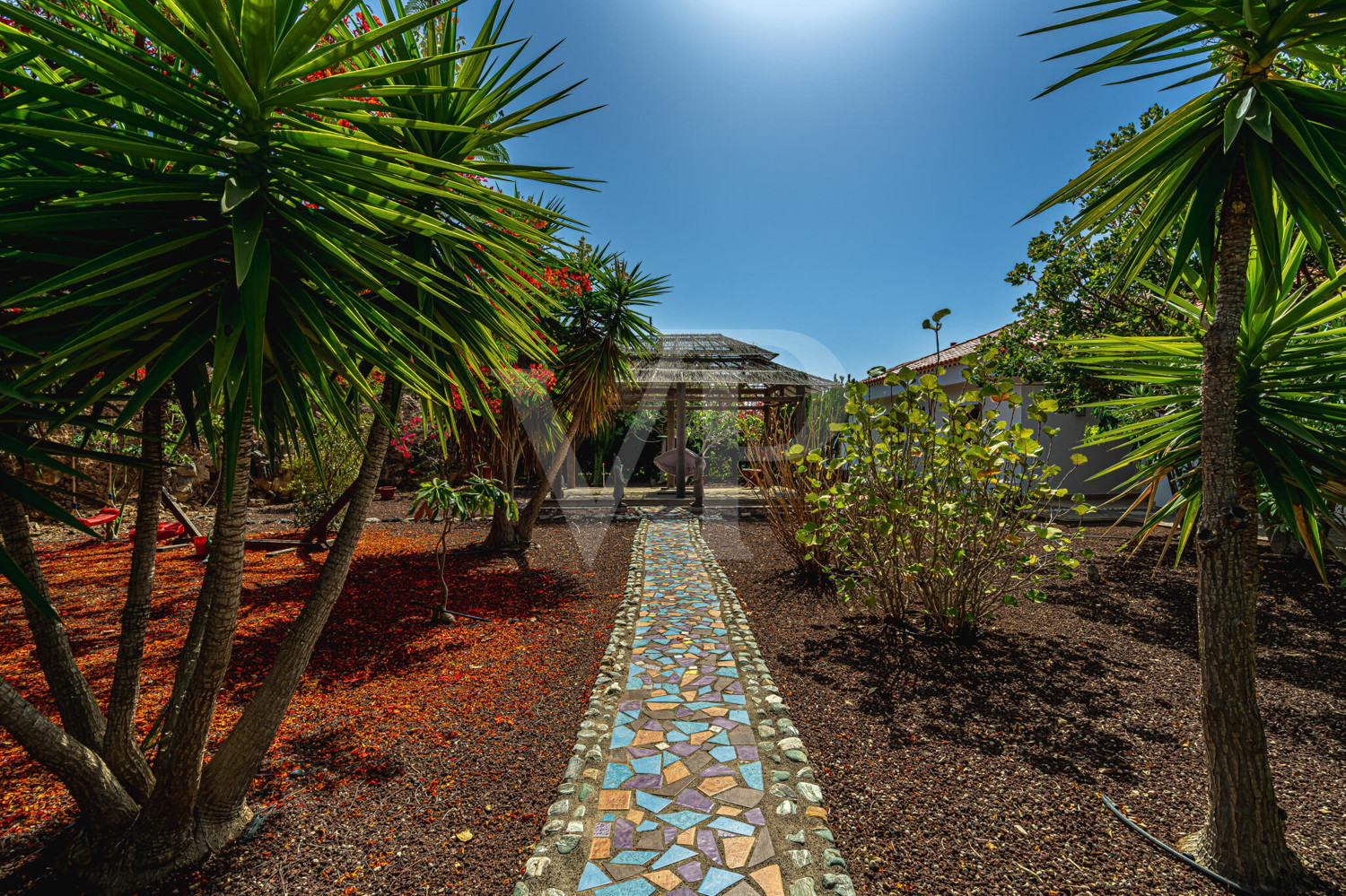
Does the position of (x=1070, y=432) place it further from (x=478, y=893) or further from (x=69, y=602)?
(x=69, y=602)

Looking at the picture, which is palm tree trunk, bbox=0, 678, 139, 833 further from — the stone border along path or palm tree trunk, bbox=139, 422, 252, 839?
the stone border along path

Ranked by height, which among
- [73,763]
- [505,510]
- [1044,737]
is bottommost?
[1044,737]

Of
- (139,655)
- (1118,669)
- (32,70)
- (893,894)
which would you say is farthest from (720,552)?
(32,70)

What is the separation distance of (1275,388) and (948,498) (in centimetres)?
197

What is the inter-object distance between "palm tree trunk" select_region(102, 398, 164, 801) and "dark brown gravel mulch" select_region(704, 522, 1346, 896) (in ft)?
8.78

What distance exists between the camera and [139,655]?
199 cm

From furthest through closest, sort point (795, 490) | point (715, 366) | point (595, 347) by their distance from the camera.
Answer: point (715, 366) → point (595, 347) → point (795, 490)

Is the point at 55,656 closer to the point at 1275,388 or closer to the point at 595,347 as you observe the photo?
the point at 1275,388

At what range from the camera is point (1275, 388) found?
2.06 metres

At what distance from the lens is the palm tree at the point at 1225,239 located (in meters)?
1.66

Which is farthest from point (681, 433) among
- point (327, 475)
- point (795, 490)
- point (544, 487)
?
point (327, 475)

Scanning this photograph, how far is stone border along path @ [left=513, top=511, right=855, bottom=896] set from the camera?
1979 millimetres

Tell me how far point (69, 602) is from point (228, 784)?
14.1 feet

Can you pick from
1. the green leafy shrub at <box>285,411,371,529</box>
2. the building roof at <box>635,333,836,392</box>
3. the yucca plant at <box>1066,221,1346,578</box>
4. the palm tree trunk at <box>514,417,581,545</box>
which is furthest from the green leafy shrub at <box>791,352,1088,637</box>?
the building roof at <box>635,333,836,392</box>
